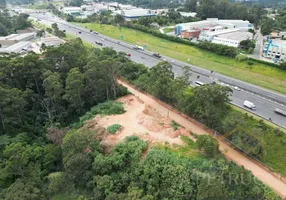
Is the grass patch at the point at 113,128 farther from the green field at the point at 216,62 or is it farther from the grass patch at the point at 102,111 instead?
the green field at the point at 216,62

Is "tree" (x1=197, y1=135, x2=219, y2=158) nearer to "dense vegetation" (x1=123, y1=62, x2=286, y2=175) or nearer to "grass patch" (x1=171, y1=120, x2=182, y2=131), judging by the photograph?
"dense vegetation" (x1=123, y1=62, x2=286, y2=175)

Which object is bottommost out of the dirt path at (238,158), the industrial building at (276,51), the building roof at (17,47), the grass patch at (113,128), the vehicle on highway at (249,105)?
the dirt path at (238,158)

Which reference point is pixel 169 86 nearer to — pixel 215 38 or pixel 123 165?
pixel 123 165

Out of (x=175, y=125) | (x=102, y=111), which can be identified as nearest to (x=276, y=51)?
(x=175, y=125)

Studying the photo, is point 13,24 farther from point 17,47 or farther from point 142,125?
point 142,125

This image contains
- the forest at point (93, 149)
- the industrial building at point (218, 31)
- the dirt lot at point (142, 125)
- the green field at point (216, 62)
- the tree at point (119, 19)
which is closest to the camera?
the forest at point (93, 149)

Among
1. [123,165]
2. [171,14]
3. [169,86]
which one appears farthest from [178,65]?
[171,14]

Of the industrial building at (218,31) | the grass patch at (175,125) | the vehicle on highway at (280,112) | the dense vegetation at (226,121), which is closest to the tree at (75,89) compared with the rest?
the dense vegetation at (226,121)
